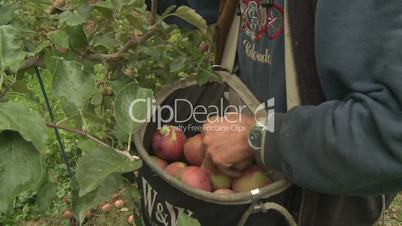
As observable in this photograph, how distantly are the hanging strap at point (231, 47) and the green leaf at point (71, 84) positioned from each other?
0.47m

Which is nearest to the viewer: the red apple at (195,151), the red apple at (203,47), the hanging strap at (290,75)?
the hanging strap at (290,75)

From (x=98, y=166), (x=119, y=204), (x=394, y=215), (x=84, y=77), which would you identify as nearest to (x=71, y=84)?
(x=84, y=77)

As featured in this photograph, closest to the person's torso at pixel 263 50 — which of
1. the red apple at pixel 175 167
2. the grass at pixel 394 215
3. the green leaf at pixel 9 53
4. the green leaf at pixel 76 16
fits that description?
the red apple at pixel 175 167

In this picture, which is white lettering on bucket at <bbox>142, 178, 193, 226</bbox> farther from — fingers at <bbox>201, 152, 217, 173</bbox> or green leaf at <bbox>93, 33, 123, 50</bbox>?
green leaf at <bbox>93, 33, 123, 50</bbox>

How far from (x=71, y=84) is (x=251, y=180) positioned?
38 centimetres

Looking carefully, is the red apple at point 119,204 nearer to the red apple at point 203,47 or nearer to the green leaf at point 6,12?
the red apple at point 203,47

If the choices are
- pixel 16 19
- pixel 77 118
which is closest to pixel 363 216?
pixel 77 118

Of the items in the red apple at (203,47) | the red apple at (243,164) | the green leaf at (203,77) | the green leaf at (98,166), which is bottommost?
the red apple at (243,164)

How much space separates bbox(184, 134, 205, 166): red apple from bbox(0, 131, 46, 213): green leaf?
46 centimetres

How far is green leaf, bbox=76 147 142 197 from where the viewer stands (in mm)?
667

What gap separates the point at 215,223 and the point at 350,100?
1.05 ft

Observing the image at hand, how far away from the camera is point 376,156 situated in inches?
28.8

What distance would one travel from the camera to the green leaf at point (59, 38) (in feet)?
Answer: 3.10

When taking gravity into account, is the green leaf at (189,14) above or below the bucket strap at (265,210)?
above
